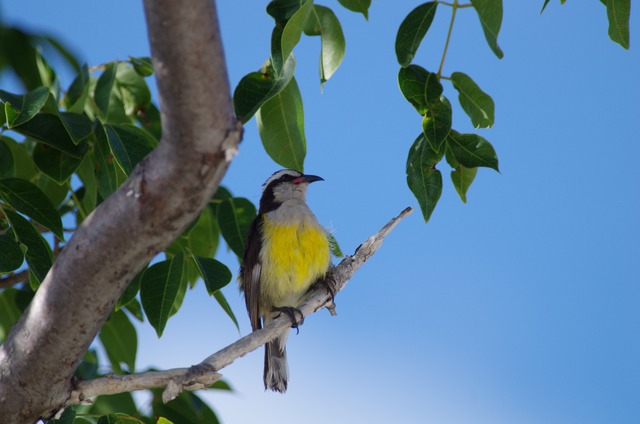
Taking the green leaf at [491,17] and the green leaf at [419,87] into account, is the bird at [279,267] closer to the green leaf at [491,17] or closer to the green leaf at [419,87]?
the green leaf at [419,87]

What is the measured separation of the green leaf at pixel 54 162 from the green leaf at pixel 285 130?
0.92 meters

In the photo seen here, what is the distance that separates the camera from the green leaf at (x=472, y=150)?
317 centimetres

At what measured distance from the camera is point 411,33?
320 cm

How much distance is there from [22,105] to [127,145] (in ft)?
1.56

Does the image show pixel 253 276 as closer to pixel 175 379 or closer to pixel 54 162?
pixel 54 162

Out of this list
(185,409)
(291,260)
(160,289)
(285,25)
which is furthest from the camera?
(291,260)

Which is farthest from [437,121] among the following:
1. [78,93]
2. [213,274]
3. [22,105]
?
[78,93]

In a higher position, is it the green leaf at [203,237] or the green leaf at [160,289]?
the green leaf at [203,237]

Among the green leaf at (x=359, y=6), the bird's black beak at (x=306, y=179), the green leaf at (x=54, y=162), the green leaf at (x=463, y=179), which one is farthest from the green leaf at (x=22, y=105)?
the bird's black beak at (x=306, y=179)

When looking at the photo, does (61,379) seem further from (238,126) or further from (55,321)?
(238,126)

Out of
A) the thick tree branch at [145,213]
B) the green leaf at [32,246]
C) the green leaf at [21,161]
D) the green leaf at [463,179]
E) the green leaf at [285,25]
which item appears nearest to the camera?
the thick tree branch at [145,213]

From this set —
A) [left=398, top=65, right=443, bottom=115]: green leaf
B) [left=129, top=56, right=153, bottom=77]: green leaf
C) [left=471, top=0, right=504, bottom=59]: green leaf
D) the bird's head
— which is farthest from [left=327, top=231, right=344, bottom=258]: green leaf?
[left=471, top=0, right=504, bottom=59]: green leaf

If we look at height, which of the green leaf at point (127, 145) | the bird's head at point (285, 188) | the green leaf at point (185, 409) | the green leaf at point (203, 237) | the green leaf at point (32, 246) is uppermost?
the bird's head at point (285, 188)

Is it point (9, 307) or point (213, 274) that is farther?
point (9, 307)
